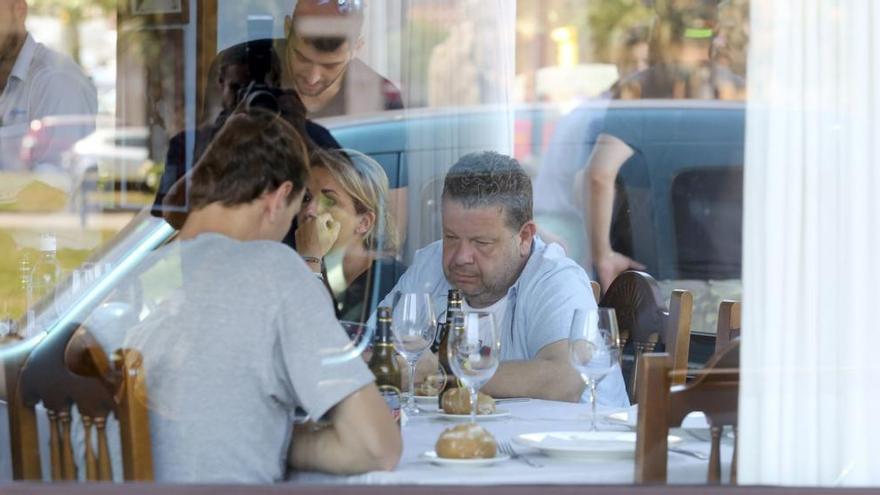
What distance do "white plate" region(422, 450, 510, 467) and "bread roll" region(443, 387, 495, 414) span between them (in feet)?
1.46

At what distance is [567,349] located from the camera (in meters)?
3.18

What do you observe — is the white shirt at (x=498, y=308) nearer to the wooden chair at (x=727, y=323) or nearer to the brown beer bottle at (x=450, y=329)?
the brown beer bottle at (x=450, y=329)

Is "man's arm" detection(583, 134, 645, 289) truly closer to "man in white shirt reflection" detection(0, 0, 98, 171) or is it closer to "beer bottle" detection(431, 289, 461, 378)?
"beer bottle" detection(431, 289, 461, 378)

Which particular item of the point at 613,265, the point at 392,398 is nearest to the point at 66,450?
the point at 392,398

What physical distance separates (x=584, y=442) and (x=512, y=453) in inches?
5.0

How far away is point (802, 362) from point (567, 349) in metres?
1.00

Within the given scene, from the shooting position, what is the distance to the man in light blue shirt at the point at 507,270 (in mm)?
3441

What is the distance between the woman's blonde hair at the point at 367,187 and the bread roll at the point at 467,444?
1371mm

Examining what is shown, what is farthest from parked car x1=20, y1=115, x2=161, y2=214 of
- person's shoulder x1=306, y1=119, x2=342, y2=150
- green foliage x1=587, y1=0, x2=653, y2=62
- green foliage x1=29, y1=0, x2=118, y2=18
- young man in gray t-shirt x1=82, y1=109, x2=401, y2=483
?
green foliage x1=587, y1=0, x2=653, y2=62

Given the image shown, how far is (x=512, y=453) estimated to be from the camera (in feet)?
7.72

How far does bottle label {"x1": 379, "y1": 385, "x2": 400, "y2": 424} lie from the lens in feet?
7.82

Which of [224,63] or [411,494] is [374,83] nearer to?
[224,63]

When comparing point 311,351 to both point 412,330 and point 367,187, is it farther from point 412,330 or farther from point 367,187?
point 367,187

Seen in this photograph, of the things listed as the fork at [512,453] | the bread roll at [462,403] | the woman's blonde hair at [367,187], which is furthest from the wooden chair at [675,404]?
the woman's blonde hair at [367,187]
